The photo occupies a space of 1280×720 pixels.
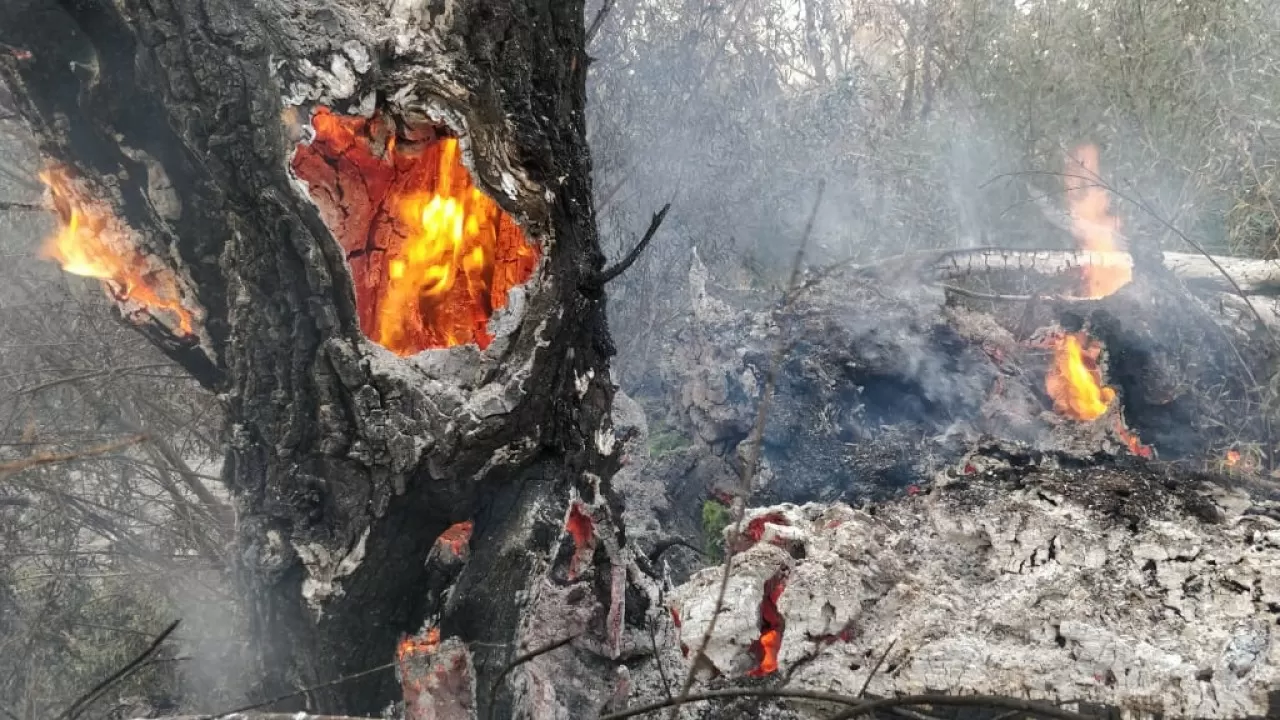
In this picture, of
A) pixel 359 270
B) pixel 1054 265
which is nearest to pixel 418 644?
pixel 359 270

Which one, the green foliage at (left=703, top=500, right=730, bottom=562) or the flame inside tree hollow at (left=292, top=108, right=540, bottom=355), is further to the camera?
the green foliage at (left=703, top=500, right=730, bottom=562)

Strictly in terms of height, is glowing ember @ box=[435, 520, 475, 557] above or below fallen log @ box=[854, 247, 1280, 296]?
below

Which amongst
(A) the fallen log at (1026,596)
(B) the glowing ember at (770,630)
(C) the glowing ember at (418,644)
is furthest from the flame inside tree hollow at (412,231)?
(B) the glowing ember at (770,630)

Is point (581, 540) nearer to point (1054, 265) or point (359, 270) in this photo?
point (359, 270)

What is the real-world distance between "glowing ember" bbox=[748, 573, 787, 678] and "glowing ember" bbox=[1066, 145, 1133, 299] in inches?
80.1

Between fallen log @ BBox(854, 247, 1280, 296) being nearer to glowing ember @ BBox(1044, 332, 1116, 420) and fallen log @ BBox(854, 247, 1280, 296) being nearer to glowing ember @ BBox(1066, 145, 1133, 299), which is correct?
glowing ember @ BBox(1066, 145, 1133, 299)

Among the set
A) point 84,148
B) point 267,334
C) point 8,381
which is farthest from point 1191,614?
point 8,381

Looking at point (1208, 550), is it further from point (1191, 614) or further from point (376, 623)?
point (376, 623)

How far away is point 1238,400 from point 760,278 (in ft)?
11.3

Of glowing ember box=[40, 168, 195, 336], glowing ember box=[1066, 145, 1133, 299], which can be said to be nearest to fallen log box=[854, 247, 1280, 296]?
glowing ember box=[1066, 145, 1133, 299]

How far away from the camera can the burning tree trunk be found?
1639 millimetres

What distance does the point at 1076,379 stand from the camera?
4.25m

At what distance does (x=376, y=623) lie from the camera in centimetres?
194

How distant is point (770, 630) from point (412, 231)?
156 cm
